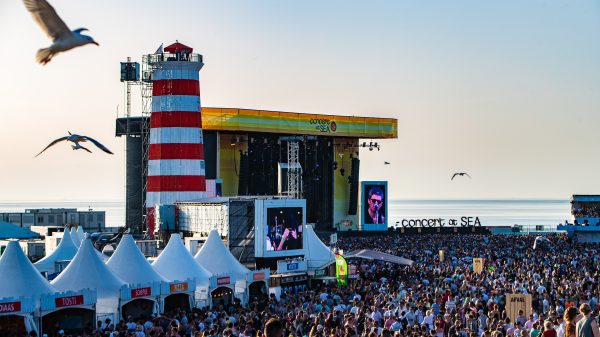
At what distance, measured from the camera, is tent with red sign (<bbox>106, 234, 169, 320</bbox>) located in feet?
81.9

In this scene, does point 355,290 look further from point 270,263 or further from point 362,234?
point 362,234

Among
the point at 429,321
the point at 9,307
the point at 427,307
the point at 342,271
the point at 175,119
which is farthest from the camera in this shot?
the point at 175,119

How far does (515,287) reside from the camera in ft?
84.1

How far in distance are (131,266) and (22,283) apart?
4233 mm

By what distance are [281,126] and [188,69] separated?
2744cm

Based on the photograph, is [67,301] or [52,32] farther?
[67,301]

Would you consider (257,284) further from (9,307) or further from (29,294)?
(9,307)

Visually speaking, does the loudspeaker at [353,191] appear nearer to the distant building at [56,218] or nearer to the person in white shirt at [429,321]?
the distant building at [56,218]

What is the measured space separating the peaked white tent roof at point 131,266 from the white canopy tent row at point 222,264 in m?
3.33

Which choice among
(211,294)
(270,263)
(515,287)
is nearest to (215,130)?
(270,263)

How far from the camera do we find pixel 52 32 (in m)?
8.88

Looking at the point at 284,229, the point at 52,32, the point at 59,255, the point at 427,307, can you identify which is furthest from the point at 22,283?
the point at 284,229

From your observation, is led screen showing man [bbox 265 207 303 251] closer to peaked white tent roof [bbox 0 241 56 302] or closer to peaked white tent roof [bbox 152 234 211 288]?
peaked white tent roof [bbox 152 234 211 288]

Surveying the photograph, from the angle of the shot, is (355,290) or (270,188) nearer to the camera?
(355,290)
